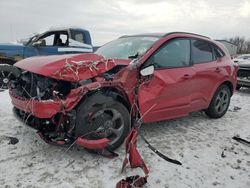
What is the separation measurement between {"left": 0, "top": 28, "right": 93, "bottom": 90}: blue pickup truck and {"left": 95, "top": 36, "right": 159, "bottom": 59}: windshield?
156 inches

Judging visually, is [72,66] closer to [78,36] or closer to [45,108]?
[45,108]

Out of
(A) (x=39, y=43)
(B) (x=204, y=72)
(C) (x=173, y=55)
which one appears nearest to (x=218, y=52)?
(B) (x=204, y=72)

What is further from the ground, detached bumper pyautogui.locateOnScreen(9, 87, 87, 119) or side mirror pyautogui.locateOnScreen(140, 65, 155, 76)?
side mirror pyautogui.locateOnScreen(140, 65, 155, 76)

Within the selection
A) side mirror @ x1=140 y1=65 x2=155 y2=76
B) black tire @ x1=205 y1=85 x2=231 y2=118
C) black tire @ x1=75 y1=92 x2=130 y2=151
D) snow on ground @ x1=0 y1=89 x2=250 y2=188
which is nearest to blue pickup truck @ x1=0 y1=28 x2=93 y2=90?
snow on ground @ x1=0 y1=89 x2=250 y2=188

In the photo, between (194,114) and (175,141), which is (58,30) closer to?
(194,114)

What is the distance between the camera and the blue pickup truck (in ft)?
30.3

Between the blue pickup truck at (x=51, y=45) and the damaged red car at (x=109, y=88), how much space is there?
4.04 metres

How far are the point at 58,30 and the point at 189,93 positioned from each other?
576 centimetres

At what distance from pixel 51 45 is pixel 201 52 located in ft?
18.1

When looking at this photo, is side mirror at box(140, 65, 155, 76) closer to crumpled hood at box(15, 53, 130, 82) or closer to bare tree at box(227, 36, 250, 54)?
crumpled hood at box(15, 53, 130, 82)

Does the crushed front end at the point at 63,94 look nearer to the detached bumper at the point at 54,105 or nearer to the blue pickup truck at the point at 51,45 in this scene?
the detached bumper at the point at 54,105

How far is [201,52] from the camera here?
5570 mm

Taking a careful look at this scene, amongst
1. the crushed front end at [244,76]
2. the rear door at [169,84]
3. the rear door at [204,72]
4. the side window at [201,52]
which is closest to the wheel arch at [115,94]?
the rear door at [169,84]

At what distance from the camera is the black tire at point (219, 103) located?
6.00m
